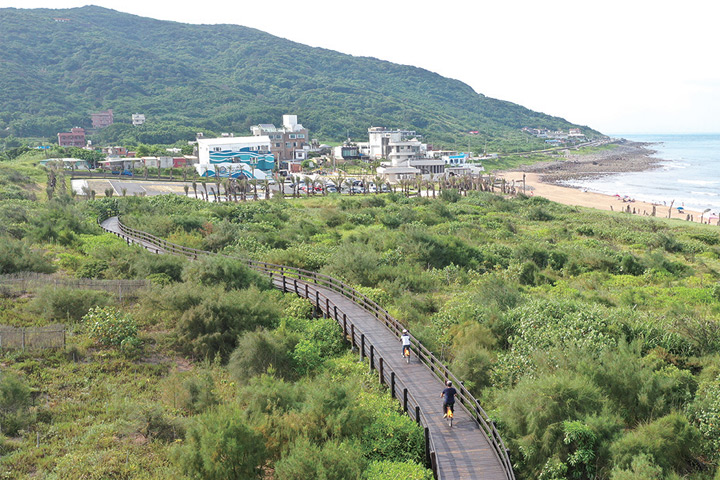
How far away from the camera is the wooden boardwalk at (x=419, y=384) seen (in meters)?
11.3

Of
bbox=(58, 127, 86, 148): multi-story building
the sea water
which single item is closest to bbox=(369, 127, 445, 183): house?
the sea water

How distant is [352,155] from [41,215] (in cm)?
9492

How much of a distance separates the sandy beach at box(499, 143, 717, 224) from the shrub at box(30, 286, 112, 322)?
64.9m

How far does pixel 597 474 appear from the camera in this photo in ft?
35.3

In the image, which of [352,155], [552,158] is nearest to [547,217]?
[352,155]

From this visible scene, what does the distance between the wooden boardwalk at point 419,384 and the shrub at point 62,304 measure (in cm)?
742

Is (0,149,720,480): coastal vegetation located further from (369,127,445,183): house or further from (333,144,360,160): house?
(333,144,360,160): house

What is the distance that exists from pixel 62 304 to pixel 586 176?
414ft

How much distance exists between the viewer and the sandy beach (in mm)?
76500

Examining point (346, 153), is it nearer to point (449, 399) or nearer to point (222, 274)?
point (222, 274)

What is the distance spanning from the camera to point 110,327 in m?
18.0

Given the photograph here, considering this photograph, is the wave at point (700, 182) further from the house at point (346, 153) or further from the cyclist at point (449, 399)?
the cyclist at point (449, 399)

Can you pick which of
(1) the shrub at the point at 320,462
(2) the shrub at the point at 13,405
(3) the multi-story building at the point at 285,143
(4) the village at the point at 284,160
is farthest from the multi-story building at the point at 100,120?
(1) the shrub at the point at 320,462


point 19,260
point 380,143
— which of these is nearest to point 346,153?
point 380,143
